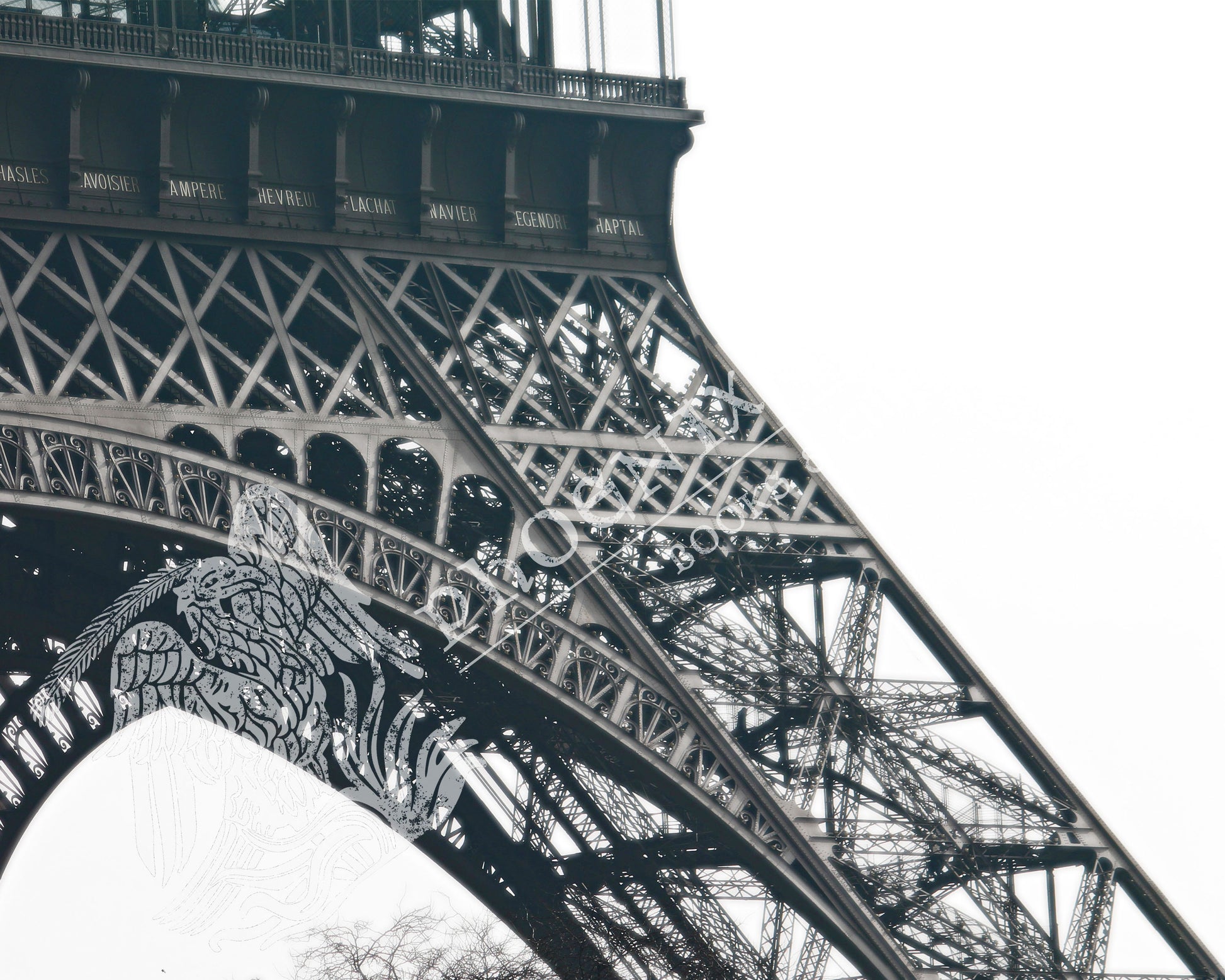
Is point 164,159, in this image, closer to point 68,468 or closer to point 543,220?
point 68,468

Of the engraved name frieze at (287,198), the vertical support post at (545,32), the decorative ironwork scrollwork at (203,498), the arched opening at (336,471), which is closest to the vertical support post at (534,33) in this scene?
the vertical support post at (545,32)

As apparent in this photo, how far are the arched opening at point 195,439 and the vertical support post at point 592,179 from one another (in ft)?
19.6

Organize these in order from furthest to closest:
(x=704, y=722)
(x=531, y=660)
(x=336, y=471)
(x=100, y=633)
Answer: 1. (x=100, y=633)
2. (x=336, y=471)
3. (x=704, y=722)
4. (x=531, y=660)

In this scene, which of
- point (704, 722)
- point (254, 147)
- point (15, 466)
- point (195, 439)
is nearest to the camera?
point (15, 466)

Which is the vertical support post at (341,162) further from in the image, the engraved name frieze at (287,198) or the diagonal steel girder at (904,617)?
the diagonal steel girder at (904,617)

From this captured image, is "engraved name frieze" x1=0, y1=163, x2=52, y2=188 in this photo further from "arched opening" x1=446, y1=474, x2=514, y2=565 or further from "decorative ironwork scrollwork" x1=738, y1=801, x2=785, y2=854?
"decorative ironwork scrollwork" x1=738, y1=801, x2=785, y2=854

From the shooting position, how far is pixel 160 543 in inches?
1173

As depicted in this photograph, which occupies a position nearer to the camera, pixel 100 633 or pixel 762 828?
pixel 762 828

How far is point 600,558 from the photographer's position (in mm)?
27328

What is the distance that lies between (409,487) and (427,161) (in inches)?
180

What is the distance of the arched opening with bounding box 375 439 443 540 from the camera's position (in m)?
29.9

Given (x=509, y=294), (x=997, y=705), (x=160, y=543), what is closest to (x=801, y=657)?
(x=997, y=705)

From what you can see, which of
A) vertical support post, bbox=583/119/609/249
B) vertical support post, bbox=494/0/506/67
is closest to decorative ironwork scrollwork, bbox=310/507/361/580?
vertical support post, bbox=583/119/609/249

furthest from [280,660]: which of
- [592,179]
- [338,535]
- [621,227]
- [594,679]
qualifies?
[592,179]
